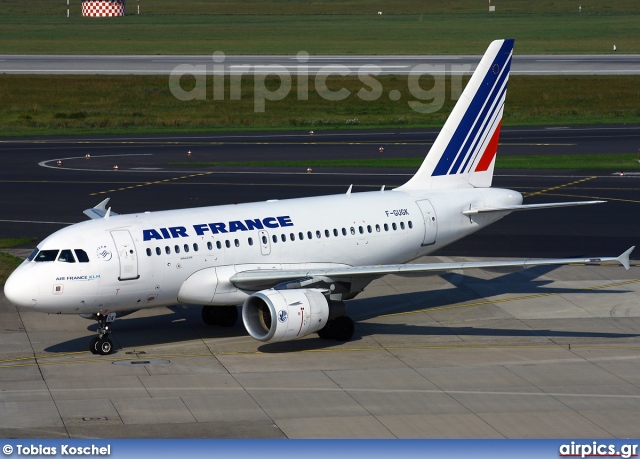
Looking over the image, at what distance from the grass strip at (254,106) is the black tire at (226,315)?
59.3 m

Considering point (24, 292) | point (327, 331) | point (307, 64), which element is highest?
point (307, 64)

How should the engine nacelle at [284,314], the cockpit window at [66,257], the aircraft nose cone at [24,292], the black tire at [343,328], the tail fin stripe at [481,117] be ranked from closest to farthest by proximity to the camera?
the aircraft nose cone at [24,292]
the cockpit window at [66,257]
the engine nacelle at [284,314]
the black tire at [343,328]
the tail fin stripe at [481,117]

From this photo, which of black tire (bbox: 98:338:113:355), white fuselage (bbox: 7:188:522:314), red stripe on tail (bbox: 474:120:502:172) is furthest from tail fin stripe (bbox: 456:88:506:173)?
black tire (bbox: 98:338:113:355)

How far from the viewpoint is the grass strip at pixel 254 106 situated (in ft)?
330

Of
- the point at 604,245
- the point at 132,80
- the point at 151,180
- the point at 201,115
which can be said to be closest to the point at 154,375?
the point at 604,245

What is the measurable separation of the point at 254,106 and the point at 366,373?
3108 inches

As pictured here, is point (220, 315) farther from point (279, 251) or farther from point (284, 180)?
point (284, 180)

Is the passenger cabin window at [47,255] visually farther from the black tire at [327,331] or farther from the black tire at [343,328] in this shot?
the black tire at [343,328]

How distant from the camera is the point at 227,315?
130 ft

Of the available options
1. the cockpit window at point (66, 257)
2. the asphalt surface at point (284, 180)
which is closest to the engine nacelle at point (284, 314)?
the cockpit window at point (66, 257)

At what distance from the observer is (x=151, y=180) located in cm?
7075

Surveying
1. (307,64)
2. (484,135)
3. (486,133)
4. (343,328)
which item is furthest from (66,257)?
(307,64)

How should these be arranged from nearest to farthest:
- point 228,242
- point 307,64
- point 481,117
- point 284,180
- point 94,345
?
point 94,345 < point 228,242 < point 481,117 < point 284,180 < point 307,64

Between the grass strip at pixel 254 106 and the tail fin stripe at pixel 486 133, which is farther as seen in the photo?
the grass strip at pixel 254 106
